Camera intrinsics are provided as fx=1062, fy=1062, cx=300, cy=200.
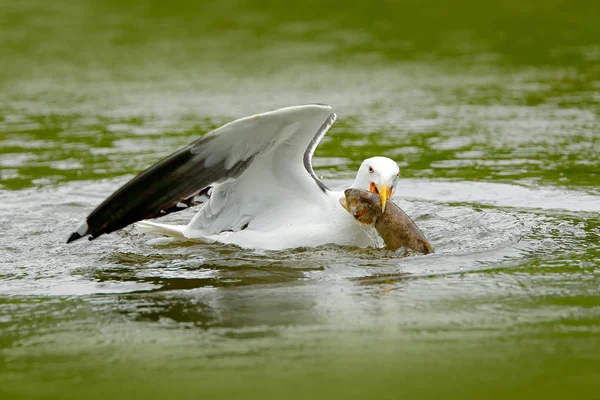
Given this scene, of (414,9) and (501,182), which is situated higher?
(414,9)

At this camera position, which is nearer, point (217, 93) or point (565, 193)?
point (565, 193)

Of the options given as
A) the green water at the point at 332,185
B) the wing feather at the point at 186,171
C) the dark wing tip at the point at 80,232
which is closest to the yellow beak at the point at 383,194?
the green water at the point at 332,185

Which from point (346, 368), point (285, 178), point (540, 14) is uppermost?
point (540, 14)

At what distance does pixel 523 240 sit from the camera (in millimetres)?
6297

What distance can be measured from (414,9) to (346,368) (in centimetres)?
1371

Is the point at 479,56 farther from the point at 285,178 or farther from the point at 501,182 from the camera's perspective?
the point at 285,178

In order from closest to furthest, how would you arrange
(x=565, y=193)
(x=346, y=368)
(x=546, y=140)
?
1. (x=346, y=368)
2. (x=565, y=193)
3. (x=546, y=140)

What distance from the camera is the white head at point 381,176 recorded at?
20.1 feet

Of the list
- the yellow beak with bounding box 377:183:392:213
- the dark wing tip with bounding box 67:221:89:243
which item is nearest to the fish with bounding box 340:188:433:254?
the yellow beak with bounding box 377:183:392:213

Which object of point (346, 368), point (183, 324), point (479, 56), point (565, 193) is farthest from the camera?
point (479, 56)

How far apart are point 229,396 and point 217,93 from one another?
30.3 feet

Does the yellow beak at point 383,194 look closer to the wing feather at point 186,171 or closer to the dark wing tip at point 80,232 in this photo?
the wing feather at point 186,171

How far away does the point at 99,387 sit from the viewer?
3980 mm

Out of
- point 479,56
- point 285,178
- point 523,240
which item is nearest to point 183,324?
point 285,178
